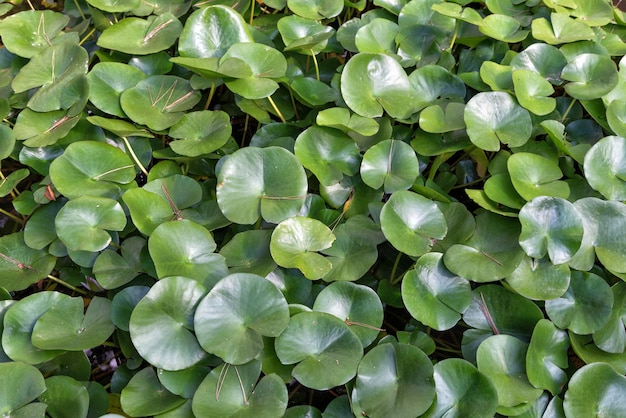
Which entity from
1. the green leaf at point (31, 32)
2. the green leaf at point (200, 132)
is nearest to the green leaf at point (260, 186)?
the green leaf at point (200, 132)

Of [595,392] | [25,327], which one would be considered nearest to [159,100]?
[25,327]

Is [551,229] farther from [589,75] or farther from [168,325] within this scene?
[168,325]

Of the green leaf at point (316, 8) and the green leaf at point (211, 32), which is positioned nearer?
the green leaf at point (211, 32)

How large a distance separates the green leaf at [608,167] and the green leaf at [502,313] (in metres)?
0.28

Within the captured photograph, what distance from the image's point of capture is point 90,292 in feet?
4.03

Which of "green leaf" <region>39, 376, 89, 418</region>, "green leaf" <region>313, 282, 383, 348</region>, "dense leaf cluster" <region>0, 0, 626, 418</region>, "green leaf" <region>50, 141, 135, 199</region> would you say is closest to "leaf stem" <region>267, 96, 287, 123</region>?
"dense leaf cluster" <region>0, 0, 626, 418</region>

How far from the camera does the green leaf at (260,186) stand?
1.06 metres

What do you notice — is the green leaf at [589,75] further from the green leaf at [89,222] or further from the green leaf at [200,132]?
the green leaf at [89,222]

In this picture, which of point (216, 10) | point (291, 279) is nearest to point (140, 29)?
point (216, 10)

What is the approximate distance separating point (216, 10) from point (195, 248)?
0.61 m

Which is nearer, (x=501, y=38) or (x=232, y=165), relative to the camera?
(x=232, y=165)

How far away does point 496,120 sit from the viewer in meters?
1.20

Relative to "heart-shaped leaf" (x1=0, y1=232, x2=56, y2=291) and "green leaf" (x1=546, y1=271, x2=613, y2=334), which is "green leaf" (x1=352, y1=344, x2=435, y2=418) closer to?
"green leaf" (x1=546, y1=271, x2=613, y2=334)

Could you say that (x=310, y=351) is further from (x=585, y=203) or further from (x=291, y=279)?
(x=585, y=203)
